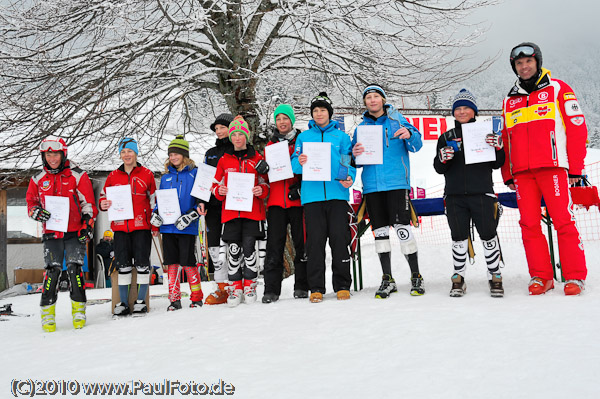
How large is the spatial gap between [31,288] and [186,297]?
5567 mm

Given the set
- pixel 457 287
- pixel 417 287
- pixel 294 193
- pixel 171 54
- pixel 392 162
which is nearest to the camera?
pixel 457 287

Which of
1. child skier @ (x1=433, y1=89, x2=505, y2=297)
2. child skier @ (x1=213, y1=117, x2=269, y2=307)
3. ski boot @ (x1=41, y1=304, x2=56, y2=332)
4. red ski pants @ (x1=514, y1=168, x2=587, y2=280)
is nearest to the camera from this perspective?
red ski pants @ (x1=514, y1=168, x2=587, y2=280)

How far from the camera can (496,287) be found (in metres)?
3.88

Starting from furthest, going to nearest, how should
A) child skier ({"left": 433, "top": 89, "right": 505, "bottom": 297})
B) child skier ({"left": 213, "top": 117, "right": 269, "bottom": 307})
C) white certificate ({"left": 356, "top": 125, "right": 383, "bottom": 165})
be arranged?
child skier ({"left": 213, "top": 117, "right": 269, "bottom": 307}) → white certificate ({"left": 356, "top": 125, "right": 383, "bottom": 165}) → child skier ({"left": 433, "top": 89, "right": 505, "bottom": 297})

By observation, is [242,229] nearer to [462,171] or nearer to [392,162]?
[392,162]

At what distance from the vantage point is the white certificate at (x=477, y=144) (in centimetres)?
404

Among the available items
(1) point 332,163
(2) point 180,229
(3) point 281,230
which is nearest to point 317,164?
(1) point 332,163

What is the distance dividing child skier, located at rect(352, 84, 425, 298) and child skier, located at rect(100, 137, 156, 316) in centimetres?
227

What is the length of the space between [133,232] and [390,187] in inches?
105

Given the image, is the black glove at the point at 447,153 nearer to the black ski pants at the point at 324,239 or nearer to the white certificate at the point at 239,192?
the black ski pants at the point at 324,239

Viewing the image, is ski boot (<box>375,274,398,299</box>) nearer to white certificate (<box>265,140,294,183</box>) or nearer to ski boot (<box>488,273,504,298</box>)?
ski boot (<box>488,273,504,298</box>)

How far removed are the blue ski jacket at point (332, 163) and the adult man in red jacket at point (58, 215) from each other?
2044 millimetres

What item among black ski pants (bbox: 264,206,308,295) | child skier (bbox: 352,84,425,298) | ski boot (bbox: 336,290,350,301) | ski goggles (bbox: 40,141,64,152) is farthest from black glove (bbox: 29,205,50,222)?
child skier (bbox: 352,84,425,298)

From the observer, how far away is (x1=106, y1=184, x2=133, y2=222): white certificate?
4.63 m
